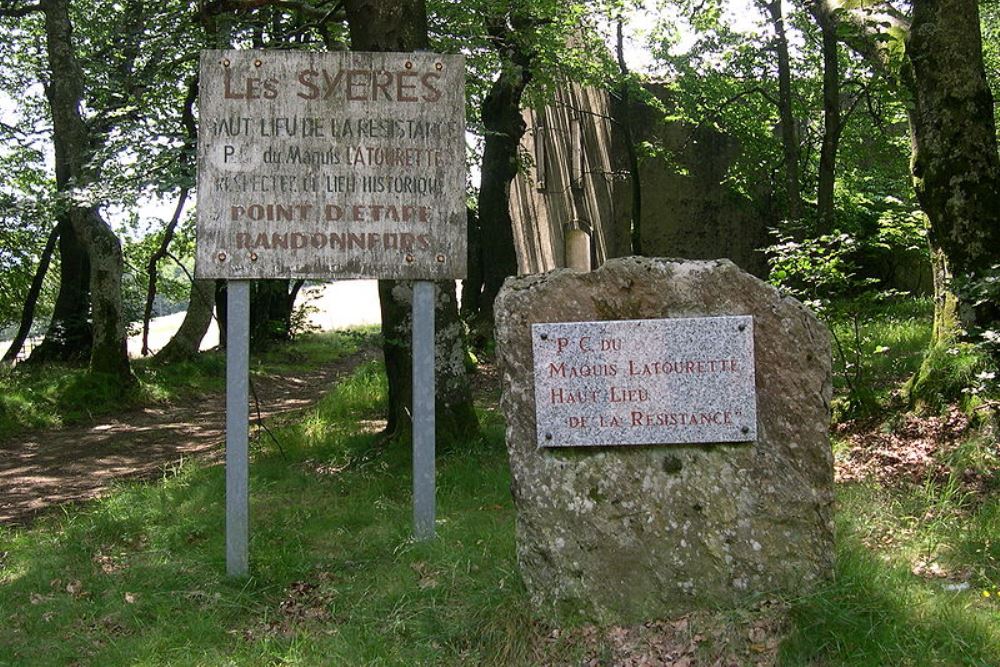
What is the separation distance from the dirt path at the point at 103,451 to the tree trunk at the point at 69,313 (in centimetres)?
472

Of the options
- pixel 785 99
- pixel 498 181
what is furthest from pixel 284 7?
pixel 785 99

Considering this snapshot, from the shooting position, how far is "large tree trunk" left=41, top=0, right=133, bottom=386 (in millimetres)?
12695

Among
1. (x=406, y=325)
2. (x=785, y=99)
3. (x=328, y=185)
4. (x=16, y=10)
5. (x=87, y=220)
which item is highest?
(x=16, y=10)

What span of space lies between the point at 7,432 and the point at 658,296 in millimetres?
9686

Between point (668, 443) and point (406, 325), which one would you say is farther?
point (406, 325)

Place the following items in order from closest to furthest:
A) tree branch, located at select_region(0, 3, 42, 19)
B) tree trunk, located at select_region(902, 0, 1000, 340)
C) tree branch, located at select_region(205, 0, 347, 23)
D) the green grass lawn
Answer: the green grass lawn < tree trunk, located at select_region(902, 0, 1000, 340) < tree branch, located at select_region(205, 0, 347, 23) < tree branch, located at select_region(0, 3, 42, 19)

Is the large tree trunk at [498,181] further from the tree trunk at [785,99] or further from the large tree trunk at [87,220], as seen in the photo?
the large tree trunk at [87,220]

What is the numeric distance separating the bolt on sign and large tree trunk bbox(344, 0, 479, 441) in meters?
2.10

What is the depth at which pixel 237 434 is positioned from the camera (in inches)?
212

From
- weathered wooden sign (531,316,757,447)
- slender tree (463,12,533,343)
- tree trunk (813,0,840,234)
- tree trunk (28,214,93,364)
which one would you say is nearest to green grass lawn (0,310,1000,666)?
weathered wooden sign (531,316,757,447)

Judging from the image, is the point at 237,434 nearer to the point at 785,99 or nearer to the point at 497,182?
the point at 497,182

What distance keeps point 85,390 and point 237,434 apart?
8630 millimetres

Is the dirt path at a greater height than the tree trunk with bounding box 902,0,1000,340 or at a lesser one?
lesser

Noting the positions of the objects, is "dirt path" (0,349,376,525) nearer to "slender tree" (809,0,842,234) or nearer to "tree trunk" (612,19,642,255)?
"slender tree" (809,0,842,234)
